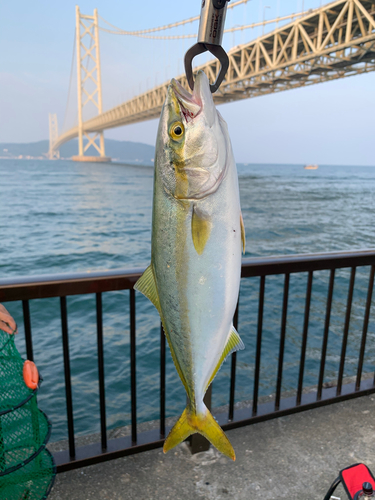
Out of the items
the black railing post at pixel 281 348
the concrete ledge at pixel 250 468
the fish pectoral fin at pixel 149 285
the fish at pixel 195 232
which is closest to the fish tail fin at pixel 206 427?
the fish at pixel 195 232

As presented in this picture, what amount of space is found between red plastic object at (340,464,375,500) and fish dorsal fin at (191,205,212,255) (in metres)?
1.34

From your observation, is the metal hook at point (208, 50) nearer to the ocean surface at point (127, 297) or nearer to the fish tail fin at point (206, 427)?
the fish tail fin at point (206, 427)

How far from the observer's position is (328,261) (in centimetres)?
224

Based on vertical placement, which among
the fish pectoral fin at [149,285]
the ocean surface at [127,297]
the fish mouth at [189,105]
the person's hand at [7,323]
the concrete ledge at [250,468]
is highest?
the fish mouth at [189,105]

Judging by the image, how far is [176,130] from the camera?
0.74 m

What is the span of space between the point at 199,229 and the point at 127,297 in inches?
344

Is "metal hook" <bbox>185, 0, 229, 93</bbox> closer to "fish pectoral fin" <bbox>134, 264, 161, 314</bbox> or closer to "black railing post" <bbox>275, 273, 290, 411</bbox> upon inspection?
"fish pectoral fin" <bbox>134, 264, 161, 314</bbox>

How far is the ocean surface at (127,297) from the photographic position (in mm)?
5590

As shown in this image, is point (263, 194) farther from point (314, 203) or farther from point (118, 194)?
point (118, 194)

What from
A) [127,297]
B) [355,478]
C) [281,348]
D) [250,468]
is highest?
[281,348]

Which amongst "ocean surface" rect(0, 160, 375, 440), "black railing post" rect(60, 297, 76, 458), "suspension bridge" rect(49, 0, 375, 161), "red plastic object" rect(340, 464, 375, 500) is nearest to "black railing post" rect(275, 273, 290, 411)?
"red plastic object" rect(340, 464, 375, 500)

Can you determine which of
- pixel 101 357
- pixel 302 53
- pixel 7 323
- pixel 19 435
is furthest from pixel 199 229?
pixel 302 53

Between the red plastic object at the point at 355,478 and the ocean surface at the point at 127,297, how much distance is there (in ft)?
12.1

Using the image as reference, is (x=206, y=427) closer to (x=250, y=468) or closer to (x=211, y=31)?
(x=211, y=31)
